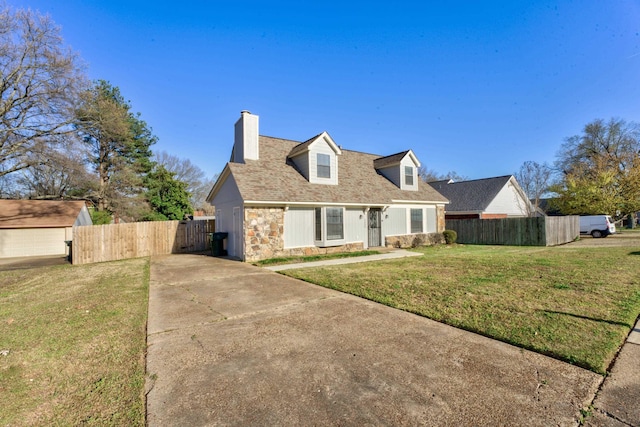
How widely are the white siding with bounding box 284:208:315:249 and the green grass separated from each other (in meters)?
3.36

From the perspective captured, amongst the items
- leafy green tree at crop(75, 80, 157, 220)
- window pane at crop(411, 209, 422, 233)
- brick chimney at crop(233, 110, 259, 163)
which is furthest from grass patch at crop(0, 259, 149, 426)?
leafy green tree at crop(75, 80, 157, 220)

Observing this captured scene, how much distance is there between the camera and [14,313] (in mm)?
5434

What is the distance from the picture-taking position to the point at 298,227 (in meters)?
12.9

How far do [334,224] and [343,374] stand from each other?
10640 millimetres

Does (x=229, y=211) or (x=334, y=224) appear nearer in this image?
(x=334, y=224)

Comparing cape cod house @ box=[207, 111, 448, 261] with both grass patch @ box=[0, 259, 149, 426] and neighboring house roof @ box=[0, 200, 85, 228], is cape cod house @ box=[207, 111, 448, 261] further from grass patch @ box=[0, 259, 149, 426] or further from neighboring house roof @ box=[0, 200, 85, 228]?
neighboring house roof @ box=[0, 200, 85, 228]

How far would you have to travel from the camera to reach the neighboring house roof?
19906mm

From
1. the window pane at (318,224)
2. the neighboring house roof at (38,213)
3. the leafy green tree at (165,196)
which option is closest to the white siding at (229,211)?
the window pane at (318,224)

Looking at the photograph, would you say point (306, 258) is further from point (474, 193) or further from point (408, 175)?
point (474, 193)

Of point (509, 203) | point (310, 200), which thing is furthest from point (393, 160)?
point (509, 203)

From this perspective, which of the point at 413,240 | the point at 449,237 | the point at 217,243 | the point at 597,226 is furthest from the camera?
the point at 597,226

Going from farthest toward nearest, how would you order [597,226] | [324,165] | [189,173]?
[189,173] < [597,226] < [324,165]

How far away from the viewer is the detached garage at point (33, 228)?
19500 millimetres

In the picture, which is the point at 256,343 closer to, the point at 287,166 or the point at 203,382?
the point at 203,382
